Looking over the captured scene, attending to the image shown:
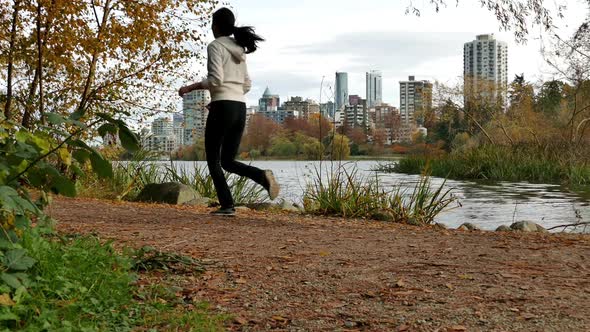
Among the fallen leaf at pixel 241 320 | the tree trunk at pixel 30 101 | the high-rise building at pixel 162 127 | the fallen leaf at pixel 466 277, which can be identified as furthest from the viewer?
the high-rise building at pixel 162 127

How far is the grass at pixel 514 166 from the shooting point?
19.2 meters

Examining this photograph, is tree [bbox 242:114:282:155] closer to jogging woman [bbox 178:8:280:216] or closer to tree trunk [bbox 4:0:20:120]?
tree trunk [bbox 4:0:20:120]

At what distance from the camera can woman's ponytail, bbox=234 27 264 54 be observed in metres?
6.27

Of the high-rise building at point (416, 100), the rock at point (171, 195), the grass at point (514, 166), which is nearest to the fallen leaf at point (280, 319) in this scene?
the rock at point (171, 195)

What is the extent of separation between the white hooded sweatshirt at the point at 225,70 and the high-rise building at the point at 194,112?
499 cm

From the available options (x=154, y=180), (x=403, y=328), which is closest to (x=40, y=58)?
Result: (x=154, y=180)

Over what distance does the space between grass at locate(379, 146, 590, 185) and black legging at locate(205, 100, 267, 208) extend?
13.2 metres

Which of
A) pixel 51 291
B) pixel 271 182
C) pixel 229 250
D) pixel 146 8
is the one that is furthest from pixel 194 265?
pixel 146 8

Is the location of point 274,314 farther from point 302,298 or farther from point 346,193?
point 346,193

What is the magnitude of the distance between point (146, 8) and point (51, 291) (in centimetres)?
751

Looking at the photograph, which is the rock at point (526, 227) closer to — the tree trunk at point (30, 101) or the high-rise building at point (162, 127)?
the high-rise building at point (162, 127)

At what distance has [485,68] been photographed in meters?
48.1

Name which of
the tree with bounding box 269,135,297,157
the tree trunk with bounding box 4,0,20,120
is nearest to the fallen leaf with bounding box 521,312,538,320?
the tree trunk with bounding box 4,0,20,120

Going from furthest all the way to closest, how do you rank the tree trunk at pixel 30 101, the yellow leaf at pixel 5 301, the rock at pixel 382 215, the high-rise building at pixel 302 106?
the tree trunk at pixel 30 101
the high-rise building at pixel 302 106
the rock at pixel 382 215
the yellow leaf at pixel 5 301
